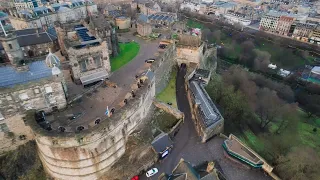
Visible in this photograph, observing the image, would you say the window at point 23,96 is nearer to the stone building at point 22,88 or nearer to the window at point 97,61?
the stone building at point 22,88

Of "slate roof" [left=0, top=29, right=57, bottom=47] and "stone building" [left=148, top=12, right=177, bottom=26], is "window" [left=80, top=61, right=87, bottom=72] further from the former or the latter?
"stone building" [left=148, top=12, right=177, bottom=26]

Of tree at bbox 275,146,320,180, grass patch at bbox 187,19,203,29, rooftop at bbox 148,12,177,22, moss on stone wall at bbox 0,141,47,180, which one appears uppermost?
rooftop at bbox 148,12,177,22

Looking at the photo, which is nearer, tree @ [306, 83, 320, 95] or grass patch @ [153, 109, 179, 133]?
grass patch @ [153, 109, 179, 133]

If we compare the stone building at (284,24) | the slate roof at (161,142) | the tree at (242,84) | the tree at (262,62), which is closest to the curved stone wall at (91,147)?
the slate roof at (161,142)

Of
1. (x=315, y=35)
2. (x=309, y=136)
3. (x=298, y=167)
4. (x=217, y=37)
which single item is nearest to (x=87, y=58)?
(x=298, y=167)

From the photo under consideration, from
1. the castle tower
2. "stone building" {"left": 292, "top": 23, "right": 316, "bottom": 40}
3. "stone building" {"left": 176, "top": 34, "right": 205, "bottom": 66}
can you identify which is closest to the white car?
the castle tower

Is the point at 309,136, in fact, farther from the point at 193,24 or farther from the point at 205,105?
the point at 193,24

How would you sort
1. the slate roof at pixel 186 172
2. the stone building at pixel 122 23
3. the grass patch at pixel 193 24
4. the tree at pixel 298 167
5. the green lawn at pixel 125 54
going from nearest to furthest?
the slate roof at pixel 186 172 < the tree at pixel 298 167 < the green lawn at pixel 125 54 < the stone building at pixel 122 23 < the grass patch at pixel 193 24
